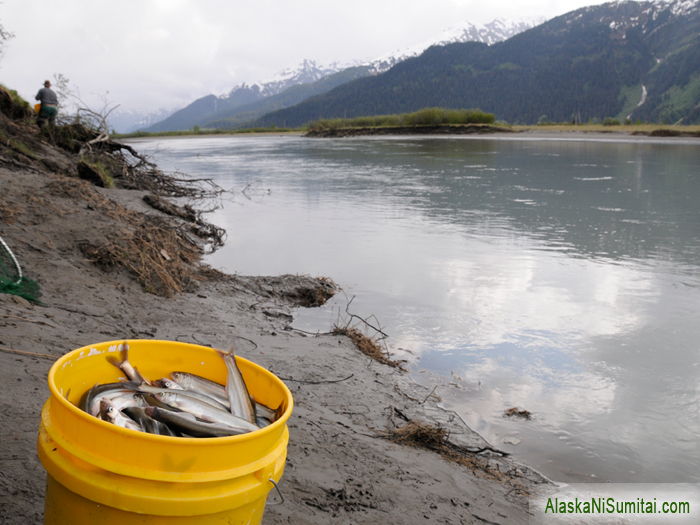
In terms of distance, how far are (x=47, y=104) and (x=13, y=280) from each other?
11.1 meters

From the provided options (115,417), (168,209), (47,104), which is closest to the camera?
(115,417)

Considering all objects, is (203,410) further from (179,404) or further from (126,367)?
(126,367)

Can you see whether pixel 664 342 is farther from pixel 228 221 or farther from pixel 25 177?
pixel 228 221

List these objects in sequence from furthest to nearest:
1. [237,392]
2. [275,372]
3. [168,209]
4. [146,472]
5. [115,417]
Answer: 1. [168,209]
2. [275,372]
3. [237,392]
4. [115,417]
5. [146,472]

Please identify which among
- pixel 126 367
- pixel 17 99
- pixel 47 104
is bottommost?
pixel 126 367

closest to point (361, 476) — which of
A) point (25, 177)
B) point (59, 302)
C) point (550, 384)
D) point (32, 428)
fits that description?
point (32, 428)

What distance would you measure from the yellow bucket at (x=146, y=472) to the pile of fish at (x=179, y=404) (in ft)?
0.57

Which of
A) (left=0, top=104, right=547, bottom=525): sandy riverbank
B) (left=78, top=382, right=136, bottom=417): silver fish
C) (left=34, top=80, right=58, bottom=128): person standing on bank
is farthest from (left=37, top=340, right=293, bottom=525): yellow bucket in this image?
(left=34, top=80, right=58, bottom=128): person standing on bank

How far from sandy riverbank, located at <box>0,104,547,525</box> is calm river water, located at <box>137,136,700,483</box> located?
58cm

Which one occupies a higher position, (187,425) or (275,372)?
(187,425)

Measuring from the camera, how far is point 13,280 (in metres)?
4.38

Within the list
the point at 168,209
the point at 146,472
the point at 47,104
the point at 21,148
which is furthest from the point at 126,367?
the point at 47,104

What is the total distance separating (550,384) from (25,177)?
7.73m

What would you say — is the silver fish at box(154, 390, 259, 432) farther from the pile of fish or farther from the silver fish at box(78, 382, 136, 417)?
the silver fish at box(78, 382, 136, 417)
